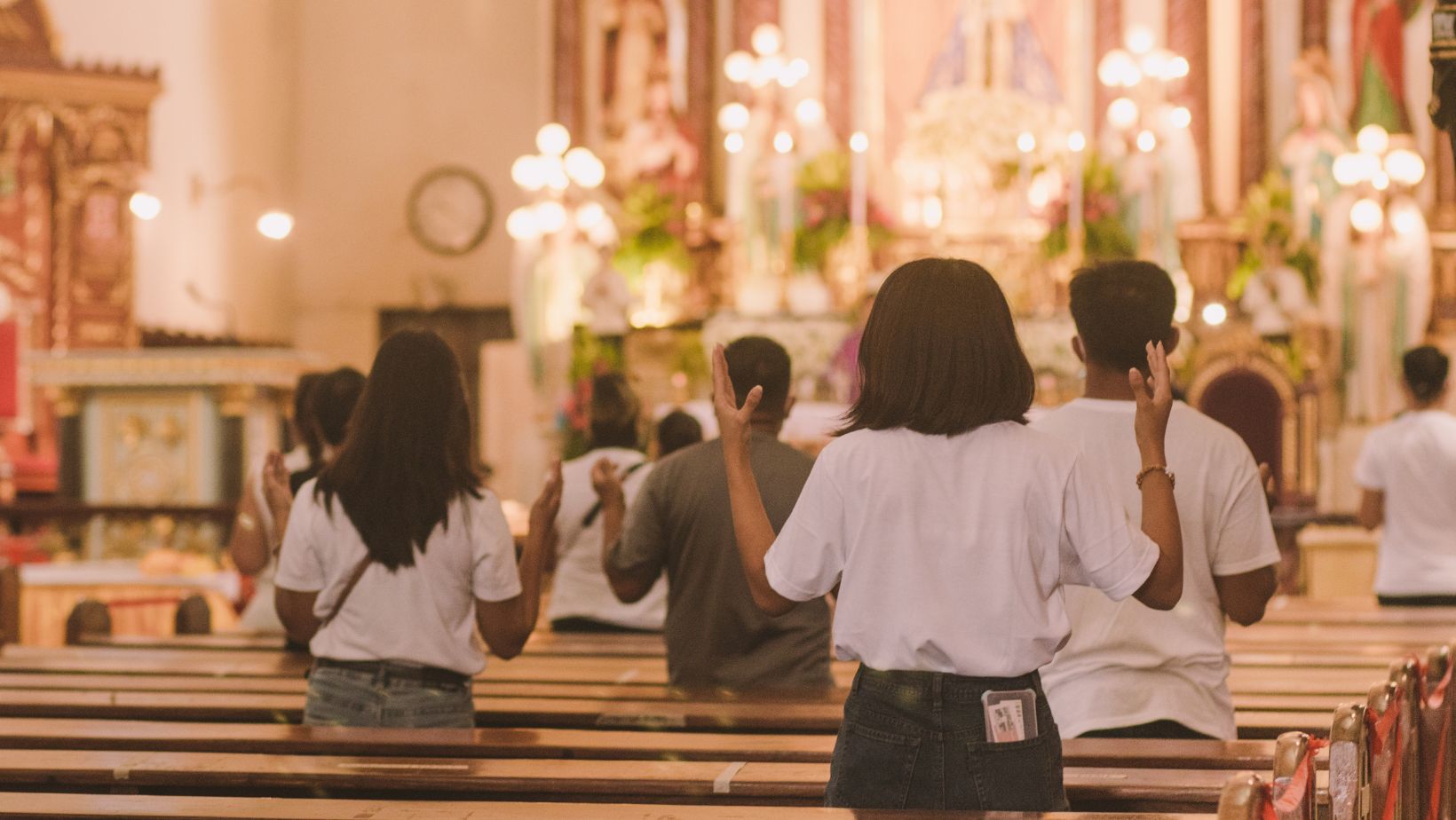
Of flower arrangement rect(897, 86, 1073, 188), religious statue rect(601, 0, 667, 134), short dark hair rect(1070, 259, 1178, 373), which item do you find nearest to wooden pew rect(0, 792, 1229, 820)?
short dark hair rect(1070, 259, 1178, 373)

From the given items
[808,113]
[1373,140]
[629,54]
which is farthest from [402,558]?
[629,54]

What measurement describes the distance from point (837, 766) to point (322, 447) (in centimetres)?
338

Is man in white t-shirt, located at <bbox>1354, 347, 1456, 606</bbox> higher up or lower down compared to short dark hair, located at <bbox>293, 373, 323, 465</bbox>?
lower down

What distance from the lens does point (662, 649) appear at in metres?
6.32

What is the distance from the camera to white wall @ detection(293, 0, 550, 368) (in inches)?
781

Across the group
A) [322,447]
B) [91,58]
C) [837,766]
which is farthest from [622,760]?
[91,58]

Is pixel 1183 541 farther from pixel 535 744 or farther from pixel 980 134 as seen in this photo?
pixel 980 134

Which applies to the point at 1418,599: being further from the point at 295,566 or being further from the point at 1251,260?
the point at 1251,260

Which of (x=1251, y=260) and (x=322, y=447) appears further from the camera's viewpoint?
(x=1251, y=260)

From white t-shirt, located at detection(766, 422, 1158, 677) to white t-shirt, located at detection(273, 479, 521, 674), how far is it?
1.42 metres

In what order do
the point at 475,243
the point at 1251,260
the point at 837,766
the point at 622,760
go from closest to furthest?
the point at 837,766
the point at 622,760
the point at 1251,260
the point at 475,243

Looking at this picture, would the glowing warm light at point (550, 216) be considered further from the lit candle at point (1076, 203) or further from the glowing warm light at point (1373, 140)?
the glowing warm light at point (1373, 140)

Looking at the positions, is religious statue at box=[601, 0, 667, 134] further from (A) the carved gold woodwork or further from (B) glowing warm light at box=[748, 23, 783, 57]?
→ (A) the carved gold woodwork

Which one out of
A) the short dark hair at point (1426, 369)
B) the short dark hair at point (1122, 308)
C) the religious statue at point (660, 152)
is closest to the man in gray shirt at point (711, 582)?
the short dark hair at point (1122, 308)
